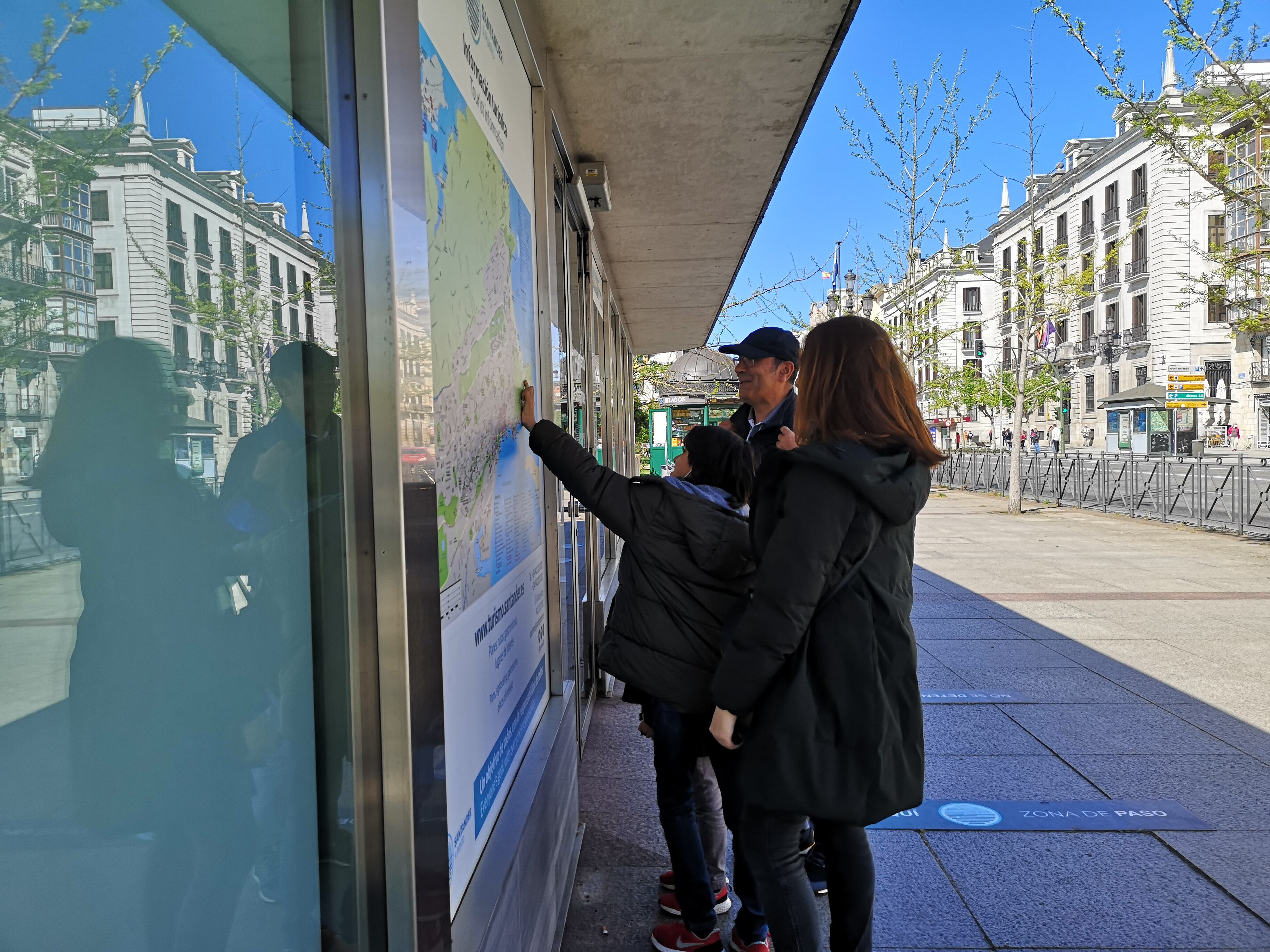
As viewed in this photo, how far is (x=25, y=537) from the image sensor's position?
2.37 feet

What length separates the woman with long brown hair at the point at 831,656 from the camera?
6.88 ft

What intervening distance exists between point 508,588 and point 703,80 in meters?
2.79

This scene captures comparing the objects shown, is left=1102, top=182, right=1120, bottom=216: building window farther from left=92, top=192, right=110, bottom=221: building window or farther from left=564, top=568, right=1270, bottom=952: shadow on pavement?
left=92, top=192, right=110, bottom=221: building window

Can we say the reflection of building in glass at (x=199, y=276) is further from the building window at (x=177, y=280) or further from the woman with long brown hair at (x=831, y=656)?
the woman with long brown hair at (x=831, y=656)

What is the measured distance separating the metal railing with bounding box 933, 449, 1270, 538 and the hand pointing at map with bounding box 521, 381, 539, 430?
14.7m

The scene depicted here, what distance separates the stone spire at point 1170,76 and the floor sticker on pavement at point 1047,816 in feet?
40.3

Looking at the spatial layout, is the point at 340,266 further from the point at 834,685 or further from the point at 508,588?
the point at 834,685

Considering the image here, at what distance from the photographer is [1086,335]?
53.9 metres

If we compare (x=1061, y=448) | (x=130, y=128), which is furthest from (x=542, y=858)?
(x=1061, y=448)

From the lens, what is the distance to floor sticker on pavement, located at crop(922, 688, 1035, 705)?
18.5 feet

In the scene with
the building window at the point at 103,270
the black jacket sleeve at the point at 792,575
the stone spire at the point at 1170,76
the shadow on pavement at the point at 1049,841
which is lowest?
the shadow on pavement at the point at 1049,841

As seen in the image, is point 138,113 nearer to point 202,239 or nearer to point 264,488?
point 202,239

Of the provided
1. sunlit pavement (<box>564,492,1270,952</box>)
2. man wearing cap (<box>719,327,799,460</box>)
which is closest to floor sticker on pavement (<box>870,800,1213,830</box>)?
sunlit pavement (<box>564,492,1270,952</box>)

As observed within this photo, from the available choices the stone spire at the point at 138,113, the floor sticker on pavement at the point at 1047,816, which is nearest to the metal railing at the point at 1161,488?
the floor sticker on pavement at the point at 1047,816
